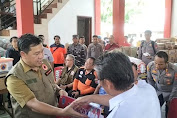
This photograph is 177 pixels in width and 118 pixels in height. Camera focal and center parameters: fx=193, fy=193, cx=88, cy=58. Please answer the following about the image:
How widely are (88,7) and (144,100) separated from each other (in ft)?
28.1

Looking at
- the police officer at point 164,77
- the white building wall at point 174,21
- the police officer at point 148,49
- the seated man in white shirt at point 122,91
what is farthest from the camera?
the white building wall at point 174,21

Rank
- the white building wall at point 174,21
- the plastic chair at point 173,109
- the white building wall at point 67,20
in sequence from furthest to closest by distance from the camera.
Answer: the white building wall at point 174,21
the white building wall at point 67,20
the plastic chair at point 173,109

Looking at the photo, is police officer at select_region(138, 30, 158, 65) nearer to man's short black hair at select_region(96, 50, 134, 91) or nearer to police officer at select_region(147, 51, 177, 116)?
police officer at select_region(147, 51, 177, 116)

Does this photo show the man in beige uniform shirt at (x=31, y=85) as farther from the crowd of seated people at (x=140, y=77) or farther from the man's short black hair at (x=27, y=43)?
the crowd of seated people at (x=140, y=77)

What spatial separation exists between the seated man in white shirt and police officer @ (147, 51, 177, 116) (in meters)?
1.78

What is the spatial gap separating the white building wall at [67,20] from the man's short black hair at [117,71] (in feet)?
21.2

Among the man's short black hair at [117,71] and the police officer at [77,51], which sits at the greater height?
the man's short black hair at [117,71]

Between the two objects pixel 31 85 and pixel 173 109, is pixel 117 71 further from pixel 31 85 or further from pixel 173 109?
pixel 173 109

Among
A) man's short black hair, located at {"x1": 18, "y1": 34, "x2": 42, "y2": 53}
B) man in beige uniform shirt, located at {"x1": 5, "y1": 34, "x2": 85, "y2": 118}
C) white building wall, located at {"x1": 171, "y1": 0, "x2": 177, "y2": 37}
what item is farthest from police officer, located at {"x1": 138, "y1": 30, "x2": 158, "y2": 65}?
white building wall, located at {"x1": 171, "y1": 0, "x2": 177, "y2": 37}

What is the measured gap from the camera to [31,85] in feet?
4.66

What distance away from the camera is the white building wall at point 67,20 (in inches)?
290

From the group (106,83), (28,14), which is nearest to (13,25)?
(28,14)

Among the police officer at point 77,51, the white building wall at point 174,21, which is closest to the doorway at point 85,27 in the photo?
the police officer at point 77,51

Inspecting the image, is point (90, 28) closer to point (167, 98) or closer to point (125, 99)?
point (167, 98)
